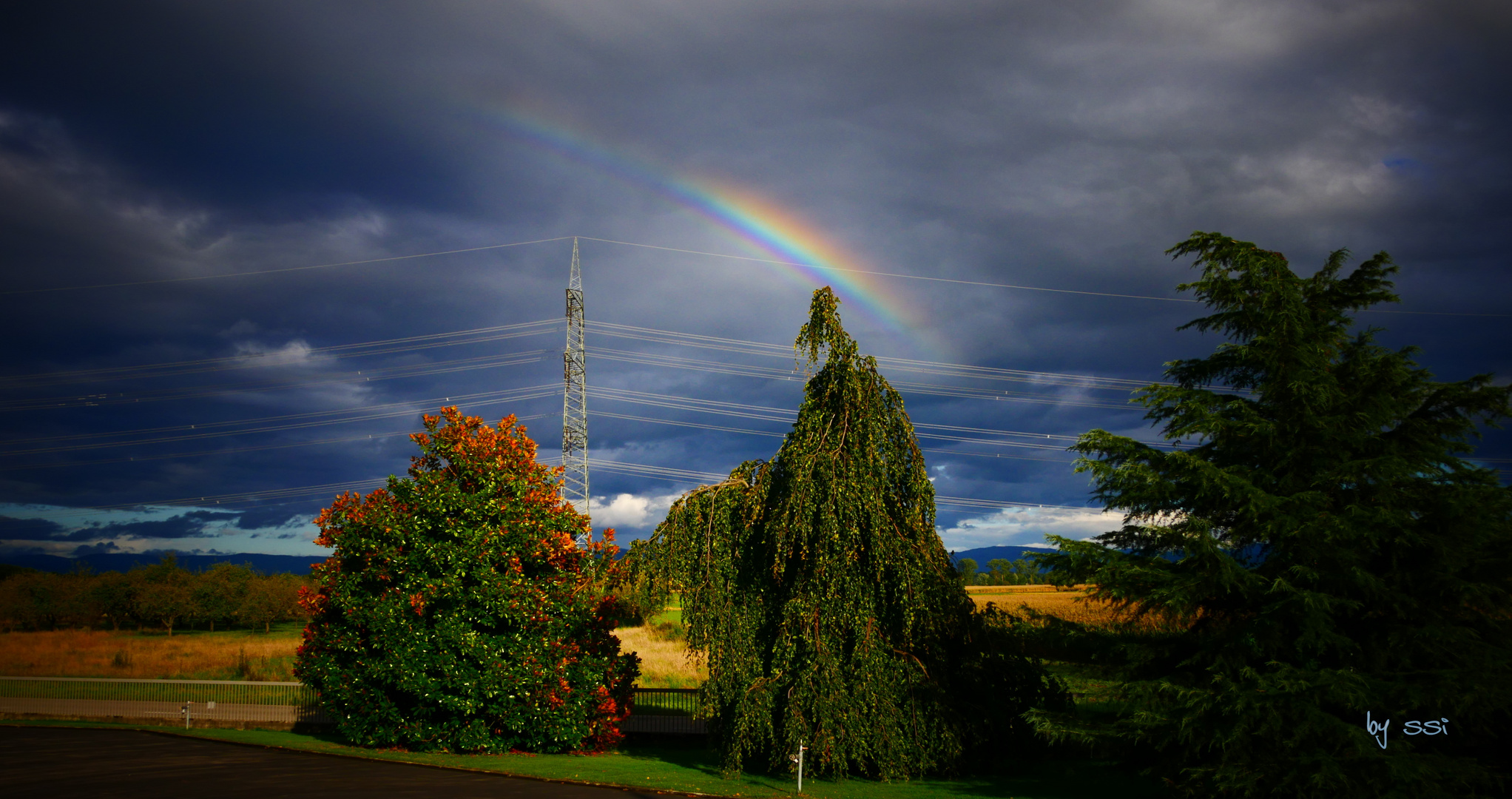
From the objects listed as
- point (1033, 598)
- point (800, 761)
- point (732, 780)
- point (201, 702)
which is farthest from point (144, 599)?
point (800, 761)

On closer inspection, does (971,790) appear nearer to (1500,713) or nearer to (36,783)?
(1500,713)

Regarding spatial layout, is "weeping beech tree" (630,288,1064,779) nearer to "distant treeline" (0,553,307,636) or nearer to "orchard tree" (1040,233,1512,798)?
"orchard tree" (1040,233,1512,798)

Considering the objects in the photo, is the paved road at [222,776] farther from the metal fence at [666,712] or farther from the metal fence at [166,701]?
the metal fence at [666,712]

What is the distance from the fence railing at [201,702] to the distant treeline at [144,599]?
136ft

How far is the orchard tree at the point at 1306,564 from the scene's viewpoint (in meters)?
11.8

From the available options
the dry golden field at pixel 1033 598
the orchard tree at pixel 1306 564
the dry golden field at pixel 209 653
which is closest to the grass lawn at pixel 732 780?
the orchard tree at pixel 1306 564

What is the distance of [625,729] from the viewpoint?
2556 centimetres

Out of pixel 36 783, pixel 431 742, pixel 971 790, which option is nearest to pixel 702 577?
pixel 971 790

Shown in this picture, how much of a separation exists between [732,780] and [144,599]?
223 ft

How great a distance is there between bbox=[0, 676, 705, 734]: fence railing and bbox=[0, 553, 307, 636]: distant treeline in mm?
41550

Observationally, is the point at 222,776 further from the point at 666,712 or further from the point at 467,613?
the point at 666,712

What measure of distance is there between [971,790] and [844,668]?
3.51 meters

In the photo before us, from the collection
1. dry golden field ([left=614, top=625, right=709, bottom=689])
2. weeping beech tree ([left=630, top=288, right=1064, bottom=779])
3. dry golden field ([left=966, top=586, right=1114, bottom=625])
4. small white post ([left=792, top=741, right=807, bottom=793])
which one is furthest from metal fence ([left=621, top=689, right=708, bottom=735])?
dry golden field ([left=966, top=586, right=1114, bottom=625])

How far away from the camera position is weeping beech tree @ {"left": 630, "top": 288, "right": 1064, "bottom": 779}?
53.6 ft
